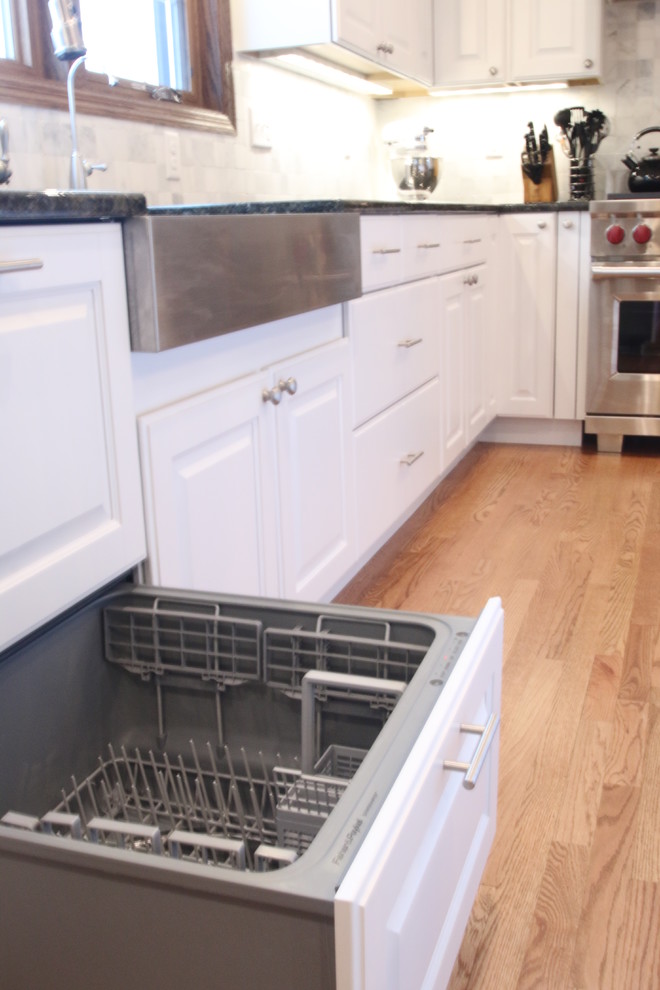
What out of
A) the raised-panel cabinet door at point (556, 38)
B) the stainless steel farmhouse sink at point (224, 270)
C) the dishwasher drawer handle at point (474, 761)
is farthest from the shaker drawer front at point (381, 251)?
the raised-panel cabinet door at point (556, 38)

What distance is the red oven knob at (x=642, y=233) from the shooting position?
3426 mm

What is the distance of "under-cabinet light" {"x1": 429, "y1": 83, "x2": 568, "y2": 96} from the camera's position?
3.89m

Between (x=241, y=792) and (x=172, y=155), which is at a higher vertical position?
(x=172, y=155)

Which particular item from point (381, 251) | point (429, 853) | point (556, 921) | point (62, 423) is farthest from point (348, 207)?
point (429, 853)

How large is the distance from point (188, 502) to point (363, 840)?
82cm

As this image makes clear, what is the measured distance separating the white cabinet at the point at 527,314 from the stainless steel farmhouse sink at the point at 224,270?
1892 millimetres

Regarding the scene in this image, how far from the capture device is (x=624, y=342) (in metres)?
3.61

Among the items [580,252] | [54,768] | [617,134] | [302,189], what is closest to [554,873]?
[54,768]

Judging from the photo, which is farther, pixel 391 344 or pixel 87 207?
pixel 391 344

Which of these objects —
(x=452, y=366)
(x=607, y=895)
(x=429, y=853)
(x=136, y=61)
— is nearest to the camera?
(x=429, y=853)

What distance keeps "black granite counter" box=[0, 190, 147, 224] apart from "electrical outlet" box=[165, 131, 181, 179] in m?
1.39

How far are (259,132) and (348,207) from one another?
3.40 ft

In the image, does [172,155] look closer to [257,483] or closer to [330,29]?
[330,29]

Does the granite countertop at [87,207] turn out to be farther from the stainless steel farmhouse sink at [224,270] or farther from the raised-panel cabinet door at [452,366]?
the raised-panel cabinet door at [452,366]
